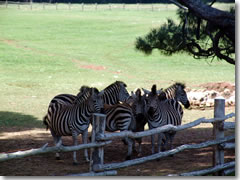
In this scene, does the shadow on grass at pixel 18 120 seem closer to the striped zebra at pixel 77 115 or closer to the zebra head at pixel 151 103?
the striped zebra at pixel 77 115

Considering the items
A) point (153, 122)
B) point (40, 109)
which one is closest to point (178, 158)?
point (153, 122)

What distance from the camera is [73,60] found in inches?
969

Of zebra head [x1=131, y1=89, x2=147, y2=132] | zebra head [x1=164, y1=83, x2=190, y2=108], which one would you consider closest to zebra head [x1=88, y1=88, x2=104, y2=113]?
zebra head [x1=131, y1=89, x2=147, y2=132]

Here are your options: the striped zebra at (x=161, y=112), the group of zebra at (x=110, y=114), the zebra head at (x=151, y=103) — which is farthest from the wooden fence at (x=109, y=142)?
the group of zebra at (x=110, y=114)

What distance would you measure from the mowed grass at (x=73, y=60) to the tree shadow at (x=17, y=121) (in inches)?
1.0

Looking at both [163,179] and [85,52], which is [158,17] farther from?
[163,179]

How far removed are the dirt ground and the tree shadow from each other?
3.28ft

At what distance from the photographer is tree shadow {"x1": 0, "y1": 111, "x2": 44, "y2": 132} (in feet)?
37.7

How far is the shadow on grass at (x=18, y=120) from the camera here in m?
11.6

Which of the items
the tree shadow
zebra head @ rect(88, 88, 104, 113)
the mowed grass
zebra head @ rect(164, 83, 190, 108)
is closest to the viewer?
zebra head @ rect(88, 88, 104, 113)

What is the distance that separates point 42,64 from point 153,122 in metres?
15.5

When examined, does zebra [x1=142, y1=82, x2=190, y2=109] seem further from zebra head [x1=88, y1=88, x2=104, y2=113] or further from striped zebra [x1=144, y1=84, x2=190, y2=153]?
zebra head [x1=88, y1=88, x2=104, y2=113]

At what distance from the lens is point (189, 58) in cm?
2681

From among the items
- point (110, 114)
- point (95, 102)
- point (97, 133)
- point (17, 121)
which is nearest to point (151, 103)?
point (110, 114)
